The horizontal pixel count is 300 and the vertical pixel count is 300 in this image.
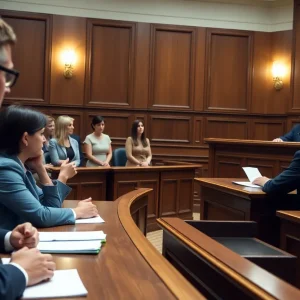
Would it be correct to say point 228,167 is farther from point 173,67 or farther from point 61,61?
point 61,61

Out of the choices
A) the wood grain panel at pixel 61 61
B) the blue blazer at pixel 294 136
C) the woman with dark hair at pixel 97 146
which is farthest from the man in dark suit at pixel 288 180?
the wood grain panel at pixel 61 61

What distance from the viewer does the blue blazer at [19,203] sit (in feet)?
6.99

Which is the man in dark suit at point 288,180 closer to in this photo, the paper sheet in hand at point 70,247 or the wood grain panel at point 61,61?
the paper sheet in hand at point 70,247

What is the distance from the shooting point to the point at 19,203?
7.03 ft

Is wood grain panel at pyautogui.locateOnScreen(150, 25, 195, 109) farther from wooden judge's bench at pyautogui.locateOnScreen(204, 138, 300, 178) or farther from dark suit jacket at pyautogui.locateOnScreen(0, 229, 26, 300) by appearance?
dark suit jacket at pyautogui.locateOnScreen(0, 229, 26, 300)

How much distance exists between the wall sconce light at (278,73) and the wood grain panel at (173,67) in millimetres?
1533

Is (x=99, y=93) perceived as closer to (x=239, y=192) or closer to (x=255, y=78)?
(x=255, y=78)

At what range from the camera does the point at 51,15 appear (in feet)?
27.9

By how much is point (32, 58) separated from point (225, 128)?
376 cm

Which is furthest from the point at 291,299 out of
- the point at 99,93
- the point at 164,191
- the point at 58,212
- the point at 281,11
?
the point at 281,11

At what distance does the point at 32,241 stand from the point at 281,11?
834cm

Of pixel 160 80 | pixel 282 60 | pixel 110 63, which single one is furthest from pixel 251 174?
pixel 282 60

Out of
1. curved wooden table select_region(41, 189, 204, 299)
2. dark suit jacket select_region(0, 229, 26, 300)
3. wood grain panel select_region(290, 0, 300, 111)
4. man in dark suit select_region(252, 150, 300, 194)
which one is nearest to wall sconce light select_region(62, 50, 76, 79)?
wood grain panel select_region(290, 0, 300, 111)

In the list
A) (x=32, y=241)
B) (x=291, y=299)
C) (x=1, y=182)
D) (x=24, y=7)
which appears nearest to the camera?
(x=291, y=299)
